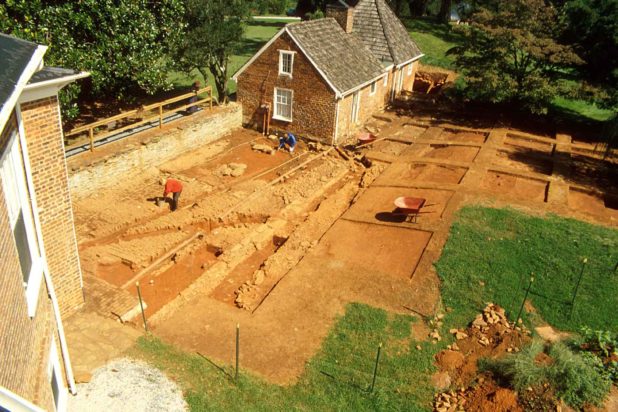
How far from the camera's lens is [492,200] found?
20578mm

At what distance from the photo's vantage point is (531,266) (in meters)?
Result: 16.3

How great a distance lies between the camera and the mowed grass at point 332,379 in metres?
10.9

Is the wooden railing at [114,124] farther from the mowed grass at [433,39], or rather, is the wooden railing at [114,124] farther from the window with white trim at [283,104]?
the mowed grass at [433,39]

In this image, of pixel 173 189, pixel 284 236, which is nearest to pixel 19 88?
pixel 173 189

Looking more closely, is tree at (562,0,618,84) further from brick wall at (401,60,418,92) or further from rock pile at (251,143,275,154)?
rock pile at (251,143,275,154)

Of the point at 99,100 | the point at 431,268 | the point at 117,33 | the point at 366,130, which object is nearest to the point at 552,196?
the point at 431,268

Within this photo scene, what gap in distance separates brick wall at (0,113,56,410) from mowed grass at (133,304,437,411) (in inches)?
128

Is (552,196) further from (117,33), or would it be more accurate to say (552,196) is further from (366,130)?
(117,33)

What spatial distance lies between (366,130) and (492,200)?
10956 mm

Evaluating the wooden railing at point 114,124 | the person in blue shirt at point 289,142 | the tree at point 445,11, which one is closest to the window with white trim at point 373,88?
the person in blue shirt at point 289,142

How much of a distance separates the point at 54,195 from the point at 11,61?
Result: 4376 mm

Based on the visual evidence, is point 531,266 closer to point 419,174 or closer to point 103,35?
point 419,174

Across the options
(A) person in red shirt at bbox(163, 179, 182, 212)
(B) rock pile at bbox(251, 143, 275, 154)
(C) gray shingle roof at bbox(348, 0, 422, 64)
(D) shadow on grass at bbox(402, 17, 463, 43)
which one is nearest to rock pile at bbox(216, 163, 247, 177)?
(B) rock pile at bbox(251, 143, 275, 154)

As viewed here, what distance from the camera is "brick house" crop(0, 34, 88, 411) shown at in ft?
22.0
